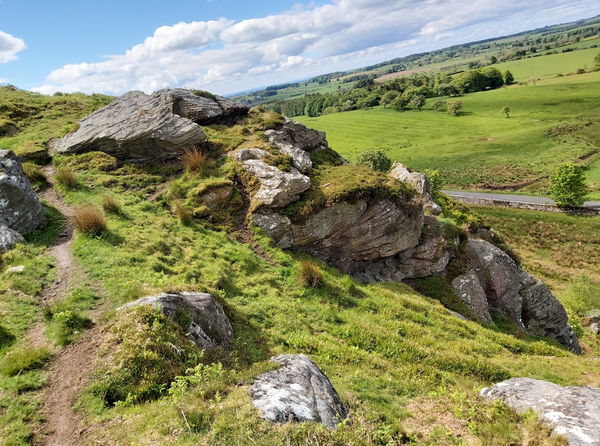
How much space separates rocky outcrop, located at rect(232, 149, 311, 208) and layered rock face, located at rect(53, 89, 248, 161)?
5007 millimetres

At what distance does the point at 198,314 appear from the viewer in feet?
35.9

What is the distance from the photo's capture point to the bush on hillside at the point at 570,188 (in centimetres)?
5762

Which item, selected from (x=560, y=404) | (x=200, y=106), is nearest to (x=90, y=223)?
(x=200, y=106)

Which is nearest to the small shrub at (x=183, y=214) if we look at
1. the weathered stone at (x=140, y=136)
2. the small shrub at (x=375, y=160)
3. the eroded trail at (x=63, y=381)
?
the weathered stone at (x=140, y=136)

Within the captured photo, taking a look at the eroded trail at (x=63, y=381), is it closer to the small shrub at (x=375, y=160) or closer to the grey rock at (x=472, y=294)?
the grey rock at (x=472, y=294)

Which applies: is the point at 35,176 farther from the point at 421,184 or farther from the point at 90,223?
the point at 421,184

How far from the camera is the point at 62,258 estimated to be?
1411 centimetres

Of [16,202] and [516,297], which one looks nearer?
[16,202]

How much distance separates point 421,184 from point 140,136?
2459cm

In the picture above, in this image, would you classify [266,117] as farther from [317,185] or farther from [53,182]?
[53,182]

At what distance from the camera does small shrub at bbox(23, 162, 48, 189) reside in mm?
20734

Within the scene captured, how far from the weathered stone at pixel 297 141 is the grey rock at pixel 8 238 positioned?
50.8ft

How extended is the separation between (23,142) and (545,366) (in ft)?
120

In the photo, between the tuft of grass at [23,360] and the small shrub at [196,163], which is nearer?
the tuft of grass at [23,360]
